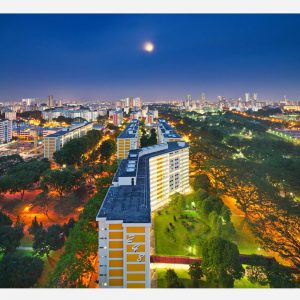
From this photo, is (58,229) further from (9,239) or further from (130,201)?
(130,201)

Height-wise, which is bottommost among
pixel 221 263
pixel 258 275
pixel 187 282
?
pixel 187 282

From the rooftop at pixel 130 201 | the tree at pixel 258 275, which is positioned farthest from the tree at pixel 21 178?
the tree at pixel 258 275

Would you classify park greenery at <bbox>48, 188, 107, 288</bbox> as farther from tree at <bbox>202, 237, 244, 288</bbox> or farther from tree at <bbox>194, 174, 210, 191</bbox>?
tree at <bbox>194, 174, 210, 191</bbox>

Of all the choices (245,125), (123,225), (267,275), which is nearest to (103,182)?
(123,225)

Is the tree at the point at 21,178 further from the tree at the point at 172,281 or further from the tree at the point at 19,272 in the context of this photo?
the tree at the point at 172,281

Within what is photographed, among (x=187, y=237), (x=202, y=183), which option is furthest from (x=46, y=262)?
(x=202, y=183)

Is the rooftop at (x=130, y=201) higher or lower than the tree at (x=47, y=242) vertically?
higher
